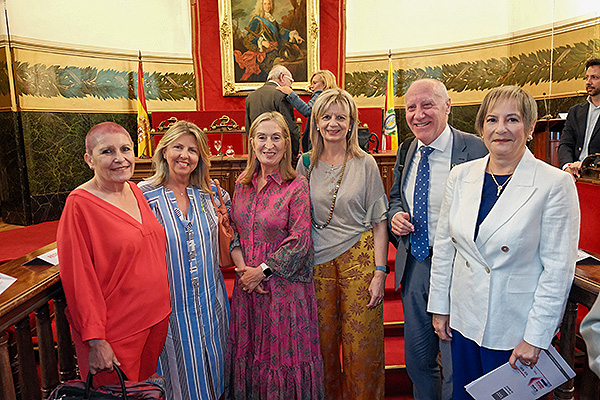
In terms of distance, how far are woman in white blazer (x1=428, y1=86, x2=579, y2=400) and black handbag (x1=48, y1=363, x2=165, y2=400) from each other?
126 centimetres

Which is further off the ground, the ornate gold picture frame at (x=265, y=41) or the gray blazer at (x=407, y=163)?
the ornate gold picture frame at (x=265, y=41)

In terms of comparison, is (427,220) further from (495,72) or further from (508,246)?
(495,72)

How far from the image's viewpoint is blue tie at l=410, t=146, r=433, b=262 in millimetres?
2088

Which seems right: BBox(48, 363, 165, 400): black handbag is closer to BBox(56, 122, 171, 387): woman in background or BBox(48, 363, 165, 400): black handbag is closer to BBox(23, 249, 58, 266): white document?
BBox(56, 122, 171, 387): woman in background

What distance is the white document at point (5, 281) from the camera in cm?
163

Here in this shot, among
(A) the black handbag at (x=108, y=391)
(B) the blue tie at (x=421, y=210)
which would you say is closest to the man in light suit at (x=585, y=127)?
(B) the blue tie at (x=421, y=210)

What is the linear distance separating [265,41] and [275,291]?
6.75m

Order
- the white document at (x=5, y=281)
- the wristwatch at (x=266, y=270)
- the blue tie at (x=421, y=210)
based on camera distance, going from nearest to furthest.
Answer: the white document at (x=5, y=281)
the blue tie at (x=421, y=210)
the wristwatch at (x=266, y=270)

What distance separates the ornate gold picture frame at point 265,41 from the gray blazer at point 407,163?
240 inches

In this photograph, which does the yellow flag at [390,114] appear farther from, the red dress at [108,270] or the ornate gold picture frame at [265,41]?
the red dress at [108,270]

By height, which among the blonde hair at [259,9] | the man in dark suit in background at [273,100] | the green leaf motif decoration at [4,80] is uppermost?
the blonde hair at [259,9]

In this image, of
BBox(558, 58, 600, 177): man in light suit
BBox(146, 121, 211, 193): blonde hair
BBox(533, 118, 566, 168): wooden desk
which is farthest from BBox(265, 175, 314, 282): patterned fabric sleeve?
BBox(533, 118, 566, 168): wooden desk

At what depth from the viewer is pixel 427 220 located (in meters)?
2.09

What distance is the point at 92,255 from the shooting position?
1.78 metres
